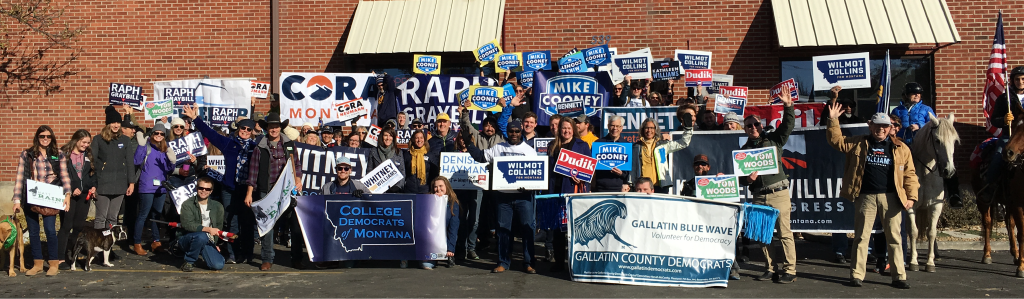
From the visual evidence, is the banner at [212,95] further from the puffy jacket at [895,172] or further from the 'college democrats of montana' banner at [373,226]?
the puffy jacket at [895,172]

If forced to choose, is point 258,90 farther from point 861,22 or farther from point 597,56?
point 861,22

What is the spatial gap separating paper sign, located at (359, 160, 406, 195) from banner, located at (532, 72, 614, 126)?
11.5ft

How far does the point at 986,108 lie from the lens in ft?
37.8

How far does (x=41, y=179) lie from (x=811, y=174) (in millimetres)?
8737

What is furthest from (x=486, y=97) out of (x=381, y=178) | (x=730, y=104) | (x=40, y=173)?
(x=40, y=173)

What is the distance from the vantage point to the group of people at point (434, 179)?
825 cm

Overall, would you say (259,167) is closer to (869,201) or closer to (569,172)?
(569,172)

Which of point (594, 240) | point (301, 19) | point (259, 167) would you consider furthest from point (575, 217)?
point (301, 19)

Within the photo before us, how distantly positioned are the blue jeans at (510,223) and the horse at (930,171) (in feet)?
13.5

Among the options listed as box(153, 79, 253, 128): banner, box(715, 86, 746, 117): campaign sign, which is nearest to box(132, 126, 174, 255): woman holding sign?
box(153, 79, 253, 128): banner

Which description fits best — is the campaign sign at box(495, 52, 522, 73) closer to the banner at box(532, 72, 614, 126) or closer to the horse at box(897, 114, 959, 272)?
the banner at box(532, 72, 614, 126)

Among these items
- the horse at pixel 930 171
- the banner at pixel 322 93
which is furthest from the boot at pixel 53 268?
the horse at pixel 930 171

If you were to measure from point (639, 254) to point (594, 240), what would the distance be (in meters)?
0.46

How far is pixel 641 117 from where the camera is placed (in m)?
11.7
